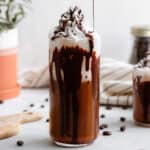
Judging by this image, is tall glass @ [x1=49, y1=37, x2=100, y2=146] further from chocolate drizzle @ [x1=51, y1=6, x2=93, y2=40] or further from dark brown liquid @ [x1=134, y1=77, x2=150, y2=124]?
dark brown liquid @ [x1=134, y1=77, x2=150, y2=124]

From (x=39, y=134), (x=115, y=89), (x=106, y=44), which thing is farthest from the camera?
(x=106, y=44)

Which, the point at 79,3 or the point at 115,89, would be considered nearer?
the point at 115,89

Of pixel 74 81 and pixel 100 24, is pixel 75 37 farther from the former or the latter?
pixel 100 24

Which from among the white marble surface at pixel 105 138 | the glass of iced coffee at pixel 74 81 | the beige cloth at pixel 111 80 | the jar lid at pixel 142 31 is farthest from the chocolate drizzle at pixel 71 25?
the jar lid at pixel 142 31

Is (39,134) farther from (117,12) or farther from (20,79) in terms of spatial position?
(117,12)

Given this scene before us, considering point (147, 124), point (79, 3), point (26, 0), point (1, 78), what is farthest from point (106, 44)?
point (147, 124)

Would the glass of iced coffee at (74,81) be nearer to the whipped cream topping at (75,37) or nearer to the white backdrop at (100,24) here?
the whipped cream topping at (75,37)
